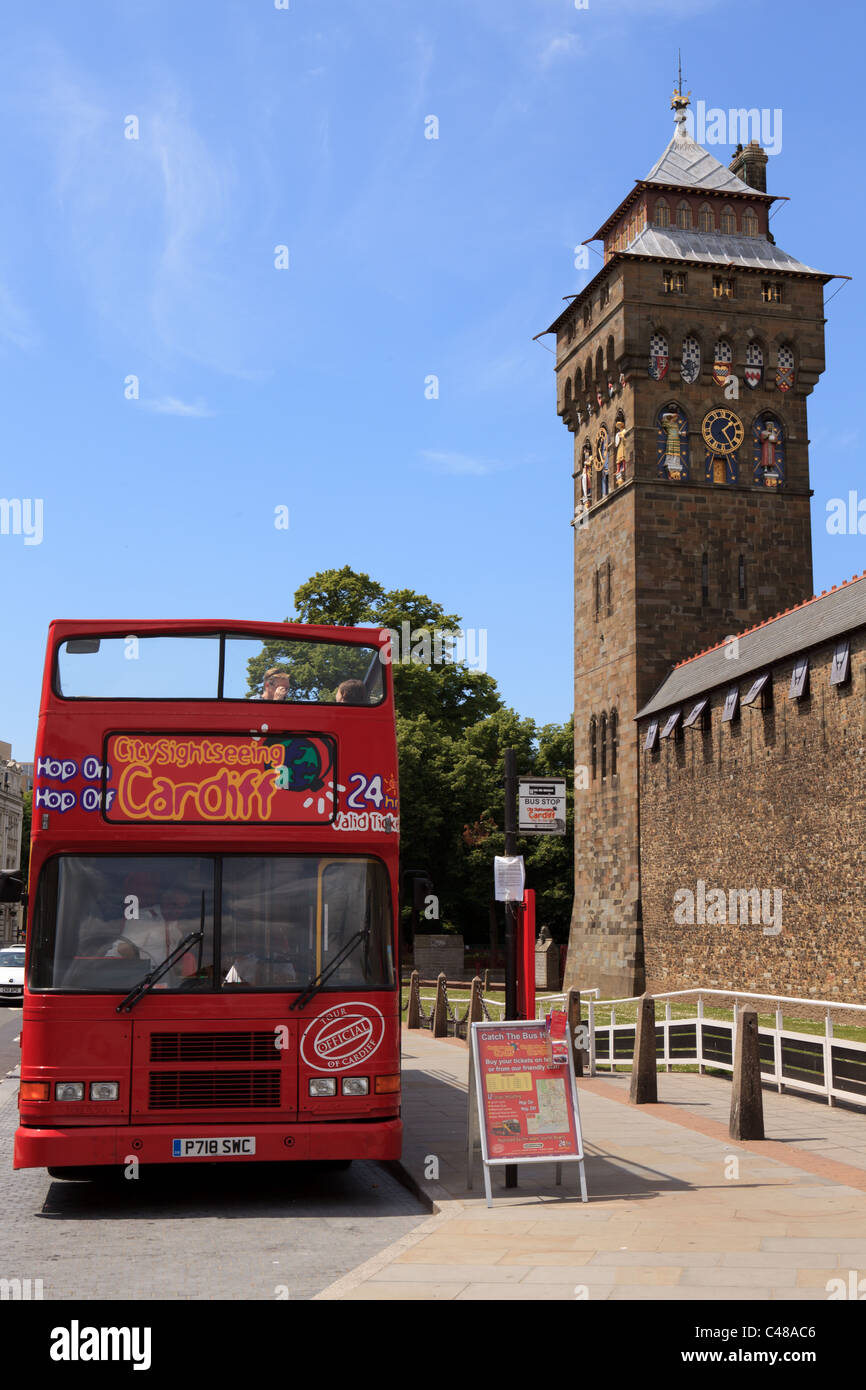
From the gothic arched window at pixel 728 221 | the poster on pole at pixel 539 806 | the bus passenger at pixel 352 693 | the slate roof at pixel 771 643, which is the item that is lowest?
the poster on pole at pixel 539 806

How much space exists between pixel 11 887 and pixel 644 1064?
7.26 m

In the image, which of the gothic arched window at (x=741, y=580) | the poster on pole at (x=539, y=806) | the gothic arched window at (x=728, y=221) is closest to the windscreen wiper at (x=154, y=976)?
the poster on pole at (x=539, y=806)

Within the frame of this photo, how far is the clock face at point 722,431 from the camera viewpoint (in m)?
42.9

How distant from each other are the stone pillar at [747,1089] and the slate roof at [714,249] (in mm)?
35038

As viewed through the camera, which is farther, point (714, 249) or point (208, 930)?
point (714, 249)

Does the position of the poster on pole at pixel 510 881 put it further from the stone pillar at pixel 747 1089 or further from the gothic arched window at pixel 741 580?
the gothic arched window at pixel 741 580

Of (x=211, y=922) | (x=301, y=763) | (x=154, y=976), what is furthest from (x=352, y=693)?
(x=154, y=976)

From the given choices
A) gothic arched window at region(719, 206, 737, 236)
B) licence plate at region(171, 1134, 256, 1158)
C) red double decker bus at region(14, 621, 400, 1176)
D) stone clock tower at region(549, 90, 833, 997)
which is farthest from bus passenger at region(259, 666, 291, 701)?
gothic arched window at region(719, 206, 737, 236)

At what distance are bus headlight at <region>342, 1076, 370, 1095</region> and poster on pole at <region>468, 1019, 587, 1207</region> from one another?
0.75 meters

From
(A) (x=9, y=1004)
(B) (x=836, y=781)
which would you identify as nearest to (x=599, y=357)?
(B) (x=836, y=781)

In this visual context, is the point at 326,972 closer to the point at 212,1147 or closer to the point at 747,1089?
the point at 212,1147

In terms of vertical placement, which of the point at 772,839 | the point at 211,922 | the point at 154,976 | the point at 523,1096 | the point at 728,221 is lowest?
the point at 523,1096

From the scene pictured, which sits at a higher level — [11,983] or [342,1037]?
[342,1037]

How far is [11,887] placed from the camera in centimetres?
991
